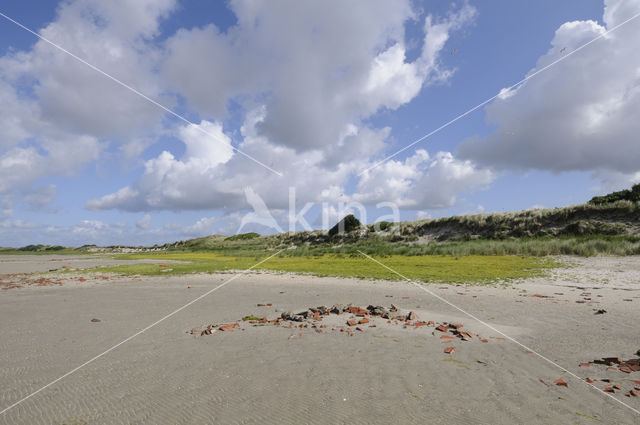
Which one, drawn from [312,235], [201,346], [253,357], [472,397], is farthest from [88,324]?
[312,235]

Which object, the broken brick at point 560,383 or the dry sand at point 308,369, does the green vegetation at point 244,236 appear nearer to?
the dry sand at point 308,369

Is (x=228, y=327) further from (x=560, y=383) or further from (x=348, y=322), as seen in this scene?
(x=560, y=383)

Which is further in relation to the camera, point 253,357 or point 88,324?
point 88,324

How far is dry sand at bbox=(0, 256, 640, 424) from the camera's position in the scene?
12.7ft

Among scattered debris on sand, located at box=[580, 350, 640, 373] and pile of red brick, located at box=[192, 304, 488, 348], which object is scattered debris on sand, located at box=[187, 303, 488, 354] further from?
scattered debris on sand, located at box=[580, 350, 640, 373]

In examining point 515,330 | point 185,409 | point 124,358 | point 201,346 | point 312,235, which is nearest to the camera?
point 185,409

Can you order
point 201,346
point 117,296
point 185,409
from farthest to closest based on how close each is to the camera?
point 117,296 → point 201,346 → point 185,409

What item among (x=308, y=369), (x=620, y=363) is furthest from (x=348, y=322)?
(x=620, y=363)

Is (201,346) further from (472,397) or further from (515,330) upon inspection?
(515,330)

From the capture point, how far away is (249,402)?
4.08 m

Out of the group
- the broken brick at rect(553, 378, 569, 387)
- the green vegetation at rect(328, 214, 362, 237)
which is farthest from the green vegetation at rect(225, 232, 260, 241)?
the broken brick at rect(553, 378, 569, 387)

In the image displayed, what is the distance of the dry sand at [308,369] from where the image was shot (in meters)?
3.86

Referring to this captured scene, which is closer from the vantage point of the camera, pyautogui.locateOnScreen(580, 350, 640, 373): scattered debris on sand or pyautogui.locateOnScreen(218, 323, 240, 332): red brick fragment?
pyautogui.locateOnScreen(580, 350, 640, 373): scattered debris on sand

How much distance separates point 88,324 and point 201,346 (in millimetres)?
4165
